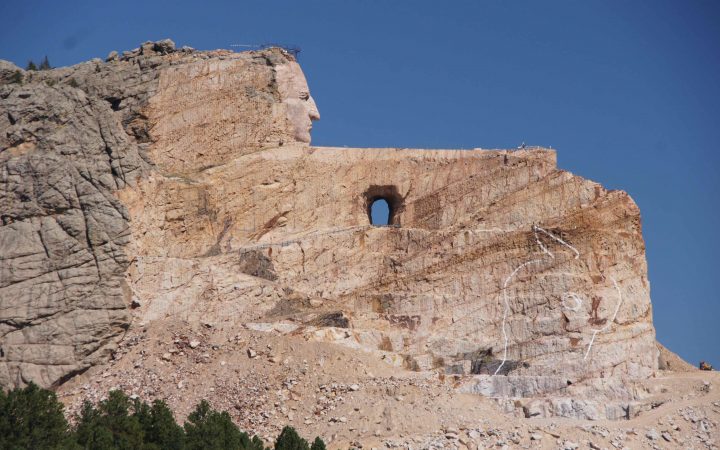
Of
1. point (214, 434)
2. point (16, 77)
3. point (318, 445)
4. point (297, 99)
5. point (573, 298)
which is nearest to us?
point (214, 434)

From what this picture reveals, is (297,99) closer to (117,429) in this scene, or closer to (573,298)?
(573,298)

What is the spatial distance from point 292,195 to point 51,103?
9763 mm

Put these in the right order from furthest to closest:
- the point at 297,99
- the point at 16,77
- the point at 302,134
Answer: the point at 16,77 → the point at 297,99 → the point at 302,134

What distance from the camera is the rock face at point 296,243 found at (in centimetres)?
5447

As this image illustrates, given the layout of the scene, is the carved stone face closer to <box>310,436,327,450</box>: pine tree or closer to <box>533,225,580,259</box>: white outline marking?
<box>533,225,580,259</box>: white outline marking

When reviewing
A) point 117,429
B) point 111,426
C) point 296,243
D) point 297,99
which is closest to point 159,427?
point 117,429

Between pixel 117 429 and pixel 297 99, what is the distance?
18825mm

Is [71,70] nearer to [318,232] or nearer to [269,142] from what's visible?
[269,142]

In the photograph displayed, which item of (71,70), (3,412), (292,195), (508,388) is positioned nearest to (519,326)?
(508,388)

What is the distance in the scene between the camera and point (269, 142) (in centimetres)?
6150

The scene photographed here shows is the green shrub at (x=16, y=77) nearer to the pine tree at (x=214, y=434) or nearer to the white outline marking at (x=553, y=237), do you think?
the pine tree at (x=214, y=434)

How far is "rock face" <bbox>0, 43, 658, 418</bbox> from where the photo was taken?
54.5m

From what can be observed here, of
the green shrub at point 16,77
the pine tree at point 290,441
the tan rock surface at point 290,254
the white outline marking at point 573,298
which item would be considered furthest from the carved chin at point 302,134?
the pine tree at point 290,441

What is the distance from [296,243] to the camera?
58625mm
